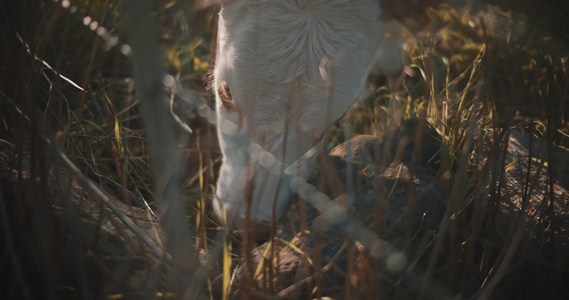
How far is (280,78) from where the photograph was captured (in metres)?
2.08

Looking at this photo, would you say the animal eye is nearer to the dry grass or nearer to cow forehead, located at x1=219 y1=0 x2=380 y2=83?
cow forehead, located at x1=219 y1=0 x2=380 y2=83

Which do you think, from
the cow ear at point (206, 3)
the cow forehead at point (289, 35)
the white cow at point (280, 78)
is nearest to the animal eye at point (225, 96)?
the white cow at point (280, 78)

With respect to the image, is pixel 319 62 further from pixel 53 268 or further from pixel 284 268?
pixel 53 268

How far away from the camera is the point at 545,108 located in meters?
2.66

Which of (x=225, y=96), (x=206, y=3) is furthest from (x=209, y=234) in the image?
(x=206, y=3)

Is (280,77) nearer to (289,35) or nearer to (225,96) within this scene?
(289,35)

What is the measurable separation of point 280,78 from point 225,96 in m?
0.35

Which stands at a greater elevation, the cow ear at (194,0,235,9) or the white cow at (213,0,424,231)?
the cow ear at (194,0,235,9)

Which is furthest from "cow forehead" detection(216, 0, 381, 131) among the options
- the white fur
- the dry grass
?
the dry grass

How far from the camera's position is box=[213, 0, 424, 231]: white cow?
2.06 metres

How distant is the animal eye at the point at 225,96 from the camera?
224 cm

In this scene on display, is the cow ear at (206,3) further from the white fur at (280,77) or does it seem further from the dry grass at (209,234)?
the dry grass at (209,234)

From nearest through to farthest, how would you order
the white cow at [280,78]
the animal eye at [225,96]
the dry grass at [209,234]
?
the dry grass at [209,234], the white cow at [280,78], the animal eye at [225,96]

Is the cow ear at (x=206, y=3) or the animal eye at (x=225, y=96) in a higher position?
the cow ear at (x=206, y=3)
